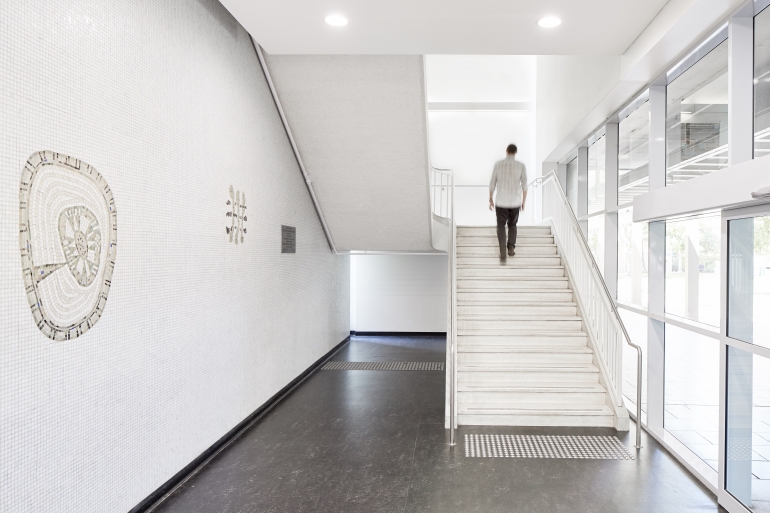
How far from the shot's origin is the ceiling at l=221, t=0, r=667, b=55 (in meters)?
3.41

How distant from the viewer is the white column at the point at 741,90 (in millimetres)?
3139

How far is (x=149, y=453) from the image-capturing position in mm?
3100

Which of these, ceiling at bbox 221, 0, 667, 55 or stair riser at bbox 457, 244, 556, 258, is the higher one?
ceiling at bbox 221, 0, 667, 55

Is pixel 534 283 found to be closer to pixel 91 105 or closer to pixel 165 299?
pixel 165 299

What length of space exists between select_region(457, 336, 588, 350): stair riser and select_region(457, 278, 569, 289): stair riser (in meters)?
0.95

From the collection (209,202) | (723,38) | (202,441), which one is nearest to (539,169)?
(723,38)

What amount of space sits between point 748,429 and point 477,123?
774cm

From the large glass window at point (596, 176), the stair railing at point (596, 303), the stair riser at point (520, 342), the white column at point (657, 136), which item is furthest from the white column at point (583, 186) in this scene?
the white column at point (657, 136)

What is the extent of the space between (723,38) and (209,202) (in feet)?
12.5

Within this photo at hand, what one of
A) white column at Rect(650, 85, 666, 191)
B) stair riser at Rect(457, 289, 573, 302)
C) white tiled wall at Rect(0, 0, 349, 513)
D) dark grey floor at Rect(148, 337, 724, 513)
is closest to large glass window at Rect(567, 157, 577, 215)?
stair riser at Rect(457, 289, 573, 302)

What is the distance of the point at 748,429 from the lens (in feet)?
10.1

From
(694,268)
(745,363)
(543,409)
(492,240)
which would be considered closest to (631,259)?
(694,268)

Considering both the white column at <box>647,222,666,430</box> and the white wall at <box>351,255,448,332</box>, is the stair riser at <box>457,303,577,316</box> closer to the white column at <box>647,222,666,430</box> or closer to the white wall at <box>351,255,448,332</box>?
the white column at <box>647,222,666,430</box>

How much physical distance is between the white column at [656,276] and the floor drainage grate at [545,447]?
0.53 meters
